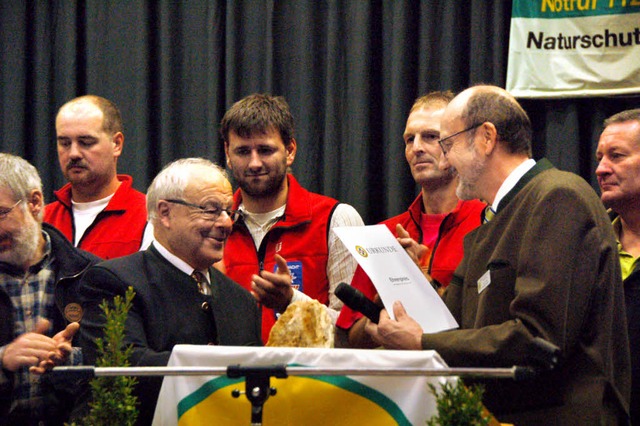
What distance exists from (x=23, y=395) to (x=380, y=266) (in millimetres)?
1261

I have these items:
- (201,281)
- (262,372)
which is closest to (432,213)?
(201,281)

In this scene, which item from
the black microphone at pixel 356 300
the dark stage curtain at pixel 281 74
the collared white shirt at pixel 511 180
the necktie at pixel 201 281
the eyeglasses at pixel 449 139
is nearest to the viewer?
the black microphone at pixel 356 300

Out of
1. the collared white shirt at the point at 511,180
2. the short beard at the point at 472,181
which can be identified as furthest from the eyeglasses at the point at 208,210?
the collared white shirt at the point at 511,180

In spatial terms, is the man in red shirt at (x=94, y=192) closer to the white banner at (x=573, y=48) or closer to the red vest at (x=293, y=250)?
the red vest at (x=293, y=250)

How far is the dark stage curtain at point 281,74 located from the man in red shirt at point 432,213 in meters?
0.79

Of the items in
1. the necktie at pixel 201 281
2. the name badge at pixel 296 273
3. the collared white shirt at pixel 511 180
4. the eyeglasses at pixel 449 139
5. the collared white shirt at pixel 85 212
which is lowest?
the name badge at pixel 296 273

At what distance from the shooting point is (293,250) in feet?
12.0

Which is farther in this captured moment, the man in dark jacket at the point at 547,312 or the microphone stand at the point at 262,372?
the man in dark jacket at the point at 547,312

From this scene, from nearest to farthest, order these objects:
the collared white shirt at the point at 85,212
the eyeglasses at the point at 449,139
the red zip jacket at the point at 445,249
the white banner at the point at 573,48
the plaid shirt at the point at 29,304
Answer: the eyeglasses at the point at 449,139 < the plaid shirt at the point at 29,304 < the red zip jacket at the point at 445,249 < the collared white shirt at the point at 85,212 < the white banner at the point at 573,48

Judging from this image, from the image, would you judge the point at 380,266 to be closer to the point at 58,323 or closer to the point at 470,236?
the point at 470,236

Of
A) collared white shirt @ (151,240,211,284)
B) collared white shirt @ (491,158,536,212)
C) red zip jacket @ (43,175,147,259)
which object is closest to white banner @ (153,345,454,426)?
collared white shirt @ (491,158,536,212)

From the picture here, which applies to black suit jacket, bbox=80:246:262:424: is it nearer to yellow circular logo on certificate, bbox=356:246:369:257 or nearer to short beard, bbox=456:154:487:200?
yellow circular logo on certificate, bbox=356:246:369:257

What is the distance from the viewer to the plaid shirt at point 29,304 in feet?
9.83

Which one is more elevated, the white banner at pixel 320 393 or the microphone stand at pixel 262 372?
the microphone stand at pixel 262 372
